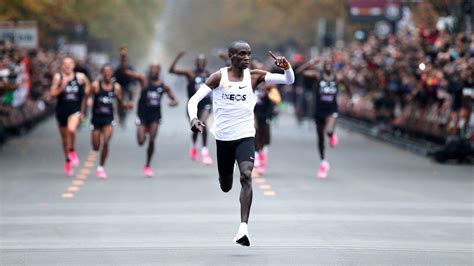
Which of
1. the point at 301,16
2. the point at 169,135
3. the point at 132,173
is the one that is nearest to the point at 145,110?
the point at 132,173

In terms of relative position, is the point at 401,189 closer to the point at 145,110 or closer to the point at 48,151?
the point at 145,110

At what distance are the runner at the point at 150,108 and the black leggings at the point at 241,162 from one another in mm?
8458

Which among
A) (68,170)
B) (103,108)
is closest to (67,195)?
(103,108)

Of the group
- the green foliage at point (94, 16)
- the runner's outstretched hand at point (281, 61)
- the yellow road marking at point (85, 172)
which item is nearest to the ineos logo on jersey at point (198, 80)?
the yellow road marking at point (85, 172)

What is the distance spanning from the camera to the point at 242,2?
391 feet

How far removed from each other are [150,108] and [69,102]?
4.32ft

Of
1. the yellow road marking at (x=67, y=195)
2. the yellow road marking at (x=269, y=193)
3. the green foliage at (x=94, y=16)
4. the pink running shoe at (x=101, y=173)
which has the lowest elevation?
the green foliage at (x=94, y=16)

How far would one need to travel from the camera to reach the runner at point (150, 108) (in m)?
21.8

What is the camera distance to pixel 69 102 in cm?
2205

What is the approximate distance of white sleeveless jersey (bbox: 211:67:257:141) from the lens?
1301cm

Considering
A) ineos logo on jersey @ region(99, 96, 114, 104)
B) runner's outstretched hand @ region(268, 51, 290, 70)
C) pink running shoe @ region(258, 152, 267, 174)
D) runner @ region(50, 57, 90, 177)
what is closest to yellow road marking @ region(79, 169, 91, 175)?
runner @ region(50, 57, 90, 177)

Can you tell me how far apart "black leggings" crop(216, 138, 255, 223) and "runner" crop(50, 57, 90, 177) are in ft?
29.4

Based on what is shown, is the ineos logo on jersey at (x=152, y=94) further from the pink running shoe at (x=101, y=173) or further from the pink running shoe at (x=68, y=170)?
the pink running shoe at (x=68, y=170)

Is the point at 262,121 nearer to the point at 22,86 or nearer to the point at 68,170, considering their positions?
the point at 68,170
